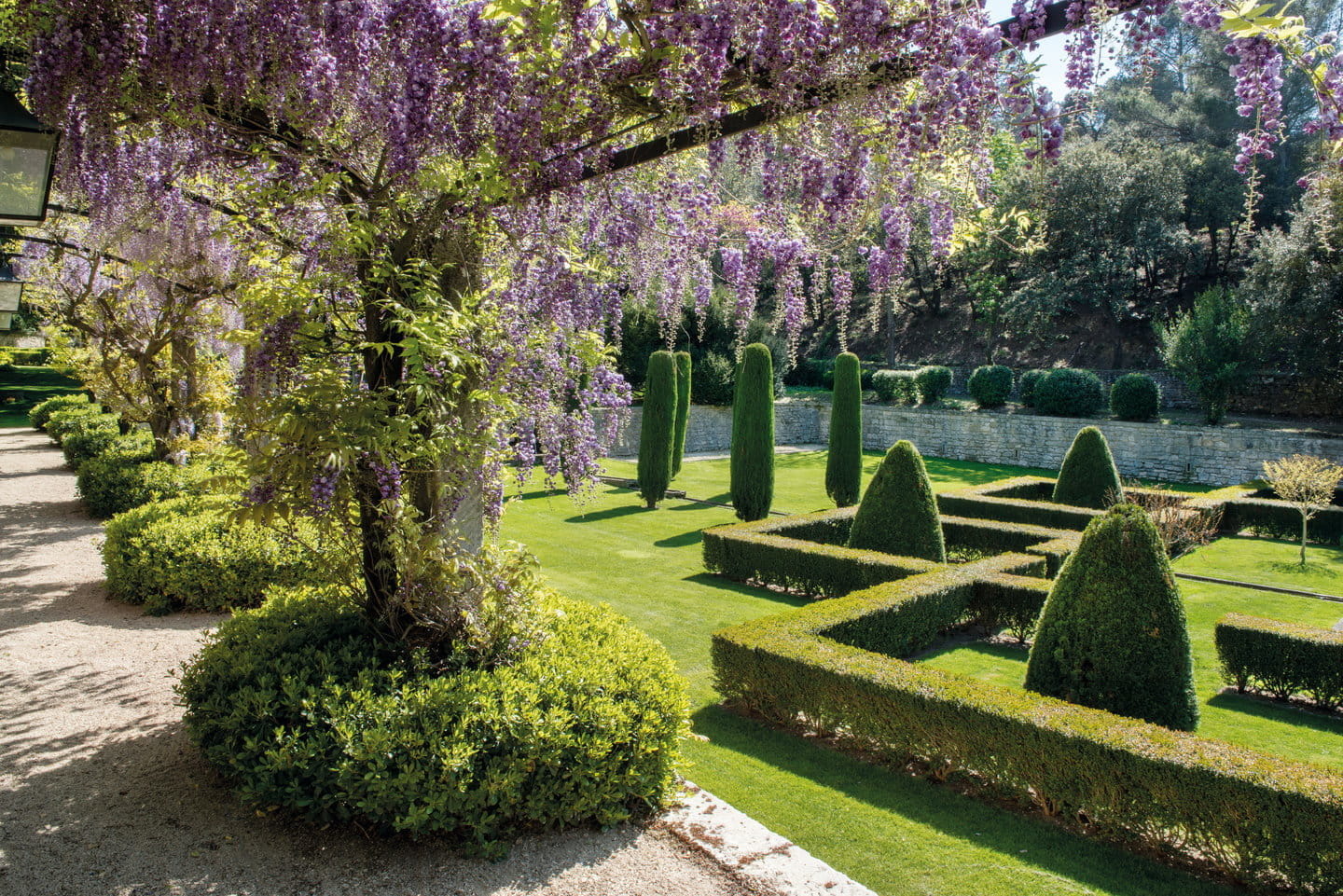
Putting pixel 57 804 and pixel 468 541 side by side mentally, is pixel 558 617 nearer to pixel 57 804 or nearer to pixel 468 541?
pixel 468 541

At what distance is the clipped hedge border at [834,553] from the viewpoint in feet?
30.6

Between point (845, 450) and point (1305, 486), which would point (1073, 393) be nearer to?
point (845, 450)

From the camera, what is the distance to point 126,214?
5957mm

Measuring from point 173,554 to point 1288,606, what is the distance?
11.2m

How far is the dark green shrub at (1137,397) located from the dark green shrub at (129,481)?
1949cm

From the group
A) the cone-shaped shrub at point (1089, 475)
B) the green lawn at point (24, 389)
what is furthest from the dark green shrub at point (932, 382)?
the green lawn at point (24, 389)

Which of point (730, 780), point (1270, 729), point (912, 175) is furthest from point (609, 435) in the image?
point (1270, 729)

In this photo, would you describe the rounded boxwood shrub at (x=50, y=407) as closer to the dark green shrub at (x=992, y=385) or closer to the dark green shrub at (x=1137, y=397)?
the dark green shrub at (x=992, y=385)

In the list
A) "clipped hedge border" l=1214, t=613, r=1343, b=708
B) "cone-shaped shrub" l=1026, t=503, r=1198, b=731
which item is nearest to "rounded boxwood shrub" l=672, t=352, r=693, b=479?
"clipped hedge border" l=1214, t=613, r=1343, b=708

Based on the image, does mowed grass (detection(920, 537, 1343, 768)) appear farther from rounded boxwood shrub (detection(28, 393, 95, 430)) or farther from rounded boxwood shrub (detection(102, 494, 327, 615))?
rounded boxwood shrub (detection(28, 393, 95, 430))

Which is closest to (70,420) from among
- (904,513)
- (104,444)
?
(104,444)

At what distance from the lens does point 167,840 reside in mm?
3770

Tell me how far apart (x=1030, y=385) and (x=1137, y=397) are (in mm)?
2962

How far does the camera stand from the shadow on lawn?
4.26 meters
